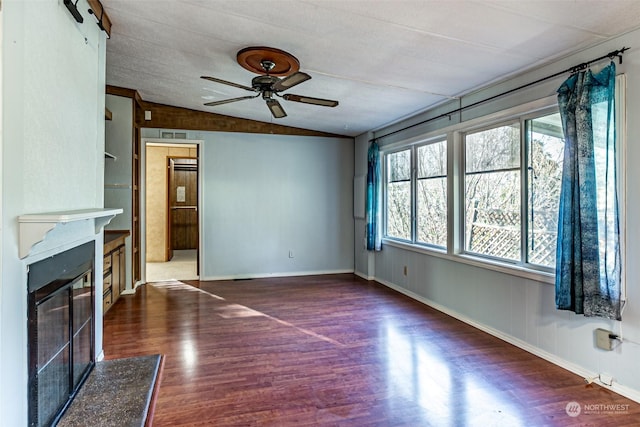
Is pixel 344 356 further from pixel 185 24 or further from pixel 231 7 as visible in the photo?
pixel 185 24

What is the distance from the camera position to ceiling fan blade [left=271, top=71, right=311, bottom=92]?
104 inches

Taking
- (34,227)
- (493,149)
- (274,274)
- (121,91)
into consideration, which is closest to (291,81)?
(34,227)

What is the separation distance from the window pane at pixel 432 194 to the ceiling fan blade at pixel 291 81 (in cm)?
241

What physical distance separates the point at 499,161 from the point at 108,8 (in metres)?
3.71

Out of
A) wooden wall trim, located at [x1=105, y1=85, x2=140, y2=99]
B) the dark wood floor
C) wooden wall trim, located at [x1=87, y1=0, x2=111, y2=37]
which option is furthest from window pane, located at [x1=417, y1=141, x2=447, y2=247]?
wooden wall trim, located at [x1=105, y1=85, x2=140, y2=99]

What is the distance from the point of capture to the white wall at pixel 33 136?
1.45 metres

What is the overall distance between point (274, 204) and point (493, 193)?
3.71 m

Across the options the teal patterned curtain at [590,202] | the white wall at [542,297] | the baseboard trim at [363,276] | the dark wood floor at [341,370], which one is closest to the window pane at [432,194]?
the white wall at [542,297]

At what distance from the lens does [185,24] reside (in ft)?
9.43

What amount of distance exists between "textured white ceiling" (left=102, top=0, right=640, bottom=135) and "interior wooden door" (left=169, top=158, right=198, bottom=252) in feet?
15.7

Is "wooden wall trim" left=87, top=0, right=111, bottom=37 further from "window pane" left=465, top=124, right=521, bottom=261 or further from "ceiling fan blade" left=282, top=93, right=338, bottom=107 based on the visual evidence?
"window pane" left=465, top=124, right=521, bottom=261

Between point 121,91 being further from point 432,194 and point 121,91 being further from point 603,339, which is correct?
point 603,339

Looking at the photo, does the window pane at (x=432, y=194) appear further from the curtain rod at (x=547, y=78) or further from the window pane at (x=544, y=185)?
the window pane at (x=544, y=185)

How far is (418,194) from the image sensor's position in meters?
4.99
